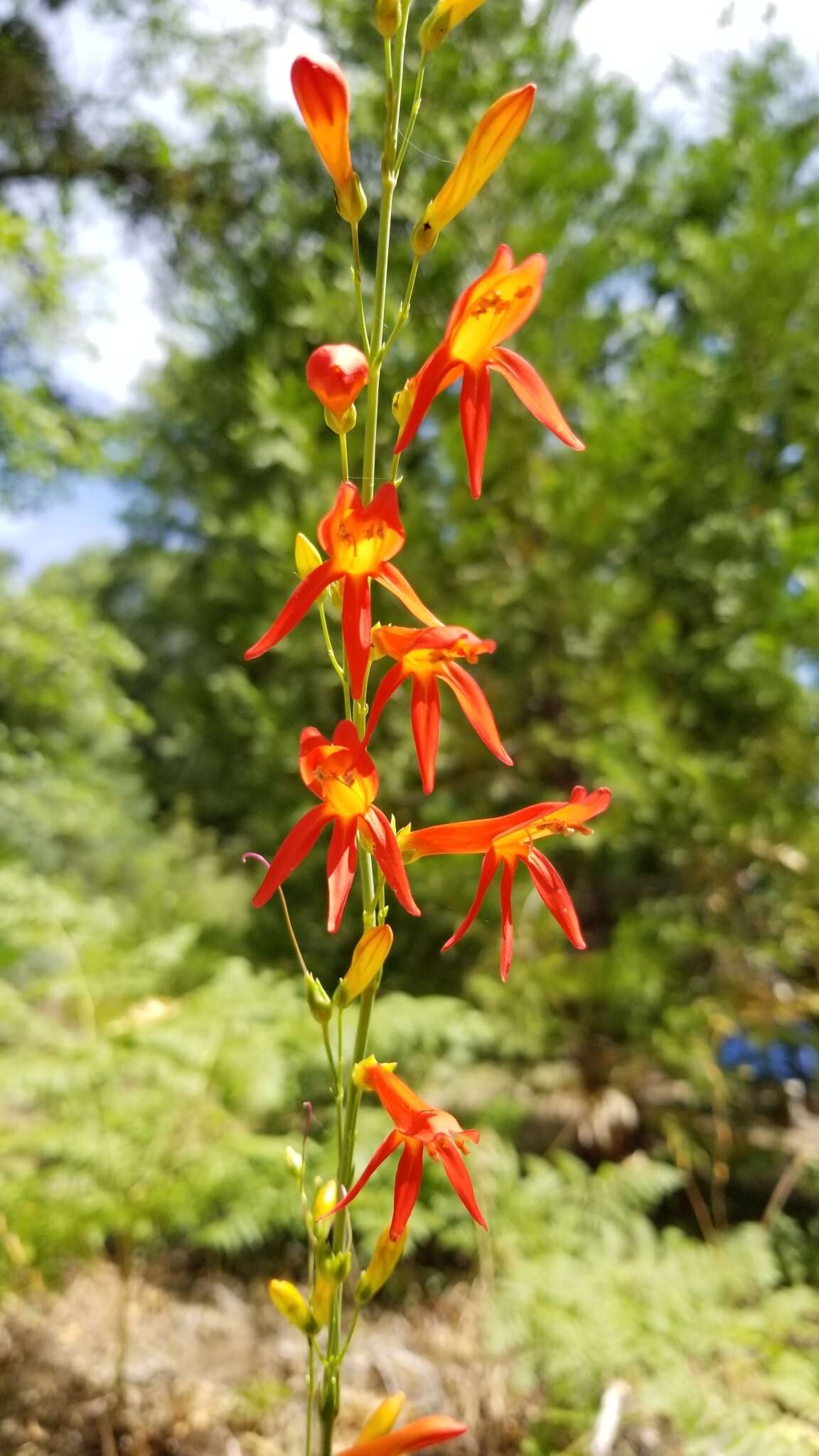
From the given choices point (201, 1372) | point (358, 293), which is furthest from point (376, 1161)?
point (201, 1372)

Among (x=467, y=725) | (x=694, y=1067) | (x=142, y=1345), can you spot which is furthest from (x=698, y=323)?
(x=142, y=1345)

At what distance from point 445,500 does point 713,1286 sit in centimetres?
274

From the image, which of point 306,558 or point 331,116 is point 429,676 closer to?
point 306,558

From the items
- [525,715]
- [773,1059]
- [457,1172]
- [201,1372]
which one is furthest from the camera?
[525,715]

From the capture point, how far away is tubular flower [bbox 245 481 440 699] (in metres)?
0.52

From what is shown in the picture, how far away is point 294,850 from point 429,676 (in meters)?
0.16

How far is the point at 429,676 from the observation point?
23.2 inches

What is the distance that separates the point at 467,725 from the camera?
3146 mm

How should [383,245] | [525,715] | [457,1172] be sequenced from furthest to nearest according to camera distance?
[525,715], [383,245], [457,1172]

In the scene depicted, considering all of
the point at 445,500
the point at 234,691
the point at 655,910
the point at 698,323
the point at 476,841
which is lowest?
the point at 655,910

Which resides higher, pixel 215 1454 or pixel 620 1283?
pixel 620 1283

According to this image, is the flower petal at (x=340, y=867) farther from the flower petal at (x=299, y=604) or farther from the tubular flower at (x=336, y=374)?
the tubular flower at (x=336, y=374)

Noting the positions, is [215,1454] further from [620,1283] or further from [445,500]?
[445,500]

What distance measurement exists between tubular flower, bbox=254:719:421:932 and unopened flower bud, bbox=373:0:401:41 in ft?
1.74
